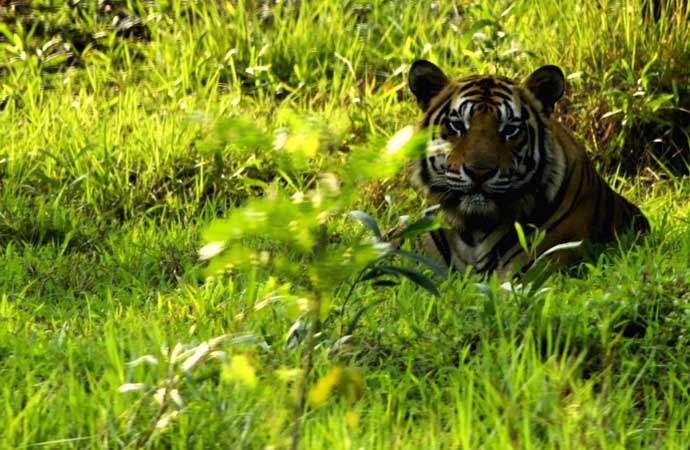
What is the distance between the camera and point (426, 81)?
530cm

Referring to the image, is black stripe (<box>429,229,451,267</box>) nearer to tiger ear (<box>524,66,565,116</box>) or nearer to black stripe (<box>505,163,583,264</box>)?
black stripe (<box>505,163,583,264</box>)

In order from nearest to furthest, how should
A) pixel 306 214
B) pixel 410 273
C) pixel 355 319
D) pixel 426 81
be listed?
pixel 306 214 < pixel 410 273 < pixel 355 319 < pixel 426 81

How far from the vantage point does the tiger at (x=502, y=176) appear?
4984mm

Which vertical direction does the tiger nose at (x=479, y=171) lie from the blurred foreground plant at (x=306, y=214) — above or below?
below

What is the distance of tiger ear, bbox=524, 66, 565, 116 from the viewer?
17.0 feet

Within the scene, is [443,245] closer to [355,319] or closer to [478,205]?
[478,205]

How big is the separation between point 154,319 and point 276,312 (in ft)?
1.39

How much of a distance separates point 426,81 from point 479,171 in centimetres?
54

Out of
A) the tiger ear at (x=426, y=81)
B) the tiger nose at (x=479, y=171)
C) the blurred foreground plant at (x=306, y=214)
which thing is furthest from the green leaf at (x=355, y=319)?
the tiger ear at (x=426, y=81)

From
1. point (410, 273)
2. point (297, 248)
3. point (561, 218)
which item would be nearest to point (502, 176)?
point (561, 218)

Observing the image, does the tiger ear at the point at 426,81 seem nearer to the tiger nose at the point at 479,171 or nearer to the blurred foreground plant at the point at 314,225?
the tiger nose at the point at 479,171

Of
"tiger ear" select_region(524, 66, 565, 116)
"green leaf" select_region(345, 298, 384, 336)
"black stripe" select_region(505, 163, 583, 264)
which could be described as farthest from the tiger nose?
"green leaf" select_region(345, 298, 384, 336)

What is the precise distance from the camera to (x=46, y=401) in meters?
3.68

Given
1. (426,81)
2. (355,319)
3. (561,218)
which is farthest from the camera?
(426,81)
